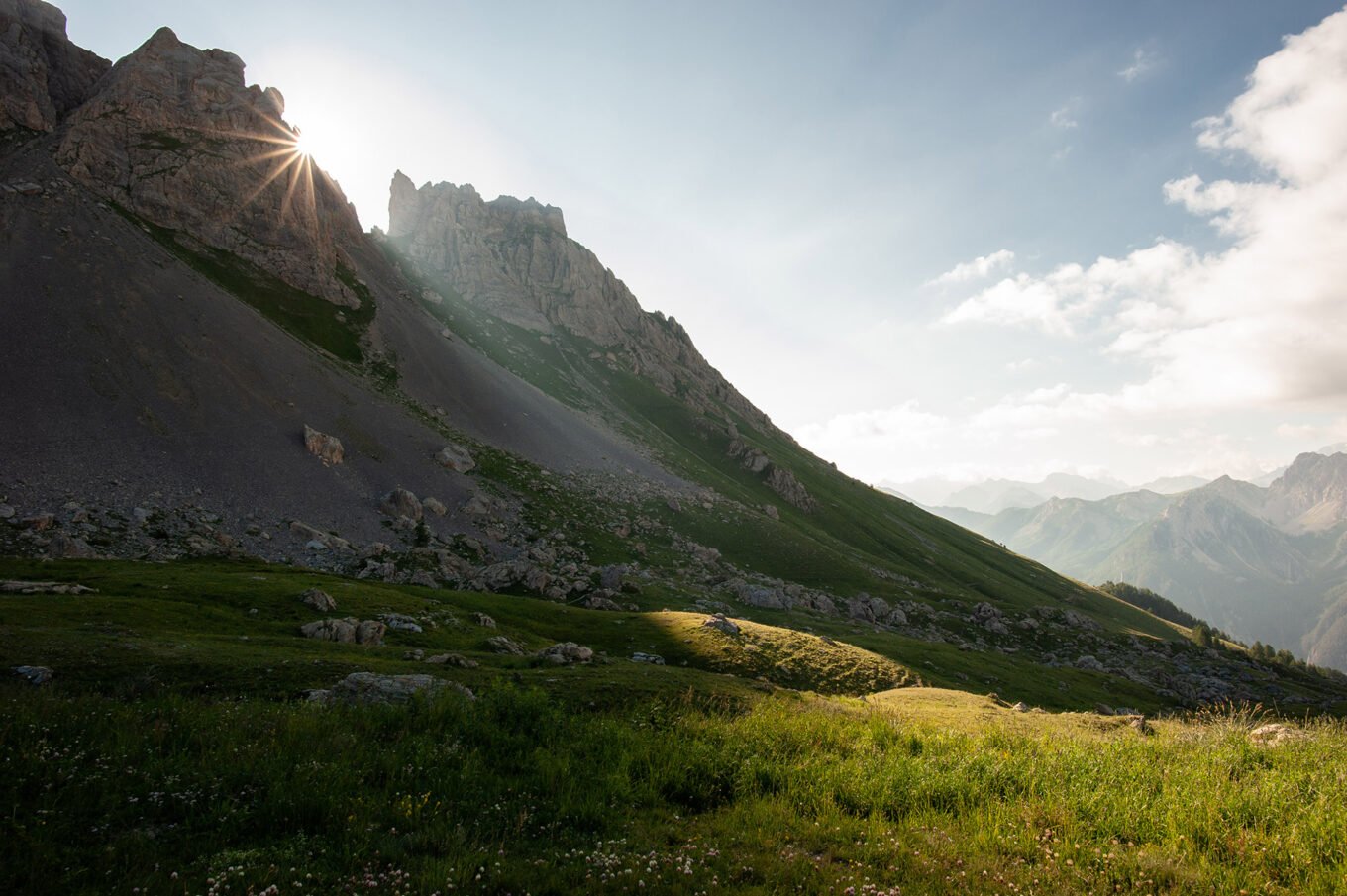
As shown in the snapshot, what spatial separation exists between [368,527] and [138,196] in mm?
77145

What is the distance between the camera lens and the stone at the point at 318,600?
37.2 meters

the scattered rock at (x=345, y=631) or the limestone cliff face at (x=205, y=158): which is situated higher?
the limestone cliff face at (x=205, y=158)

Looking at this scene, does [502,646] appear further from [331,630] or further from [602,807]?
[602,807]

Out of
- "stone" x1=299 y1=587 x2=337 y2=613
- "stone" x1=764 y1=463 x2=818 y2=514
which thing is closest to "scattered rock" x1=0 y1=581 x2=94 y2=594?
"stone" x1=299 y1=587 x2=337 y2=613

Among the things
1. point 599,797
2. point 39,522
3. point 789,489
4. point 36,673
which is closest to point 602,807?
point 599,797

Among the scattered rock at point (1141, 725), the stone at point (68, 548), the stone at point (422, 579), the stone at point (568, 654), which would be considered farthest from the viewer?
the stone at point (422, 579)

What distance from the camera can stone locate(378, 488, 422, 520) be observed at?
67000 mm

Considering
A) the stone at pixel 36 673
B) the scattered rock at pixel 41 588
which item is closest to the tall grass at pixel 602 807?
the stone at pixel 36 673

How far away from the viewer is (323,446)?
6950 centimetres

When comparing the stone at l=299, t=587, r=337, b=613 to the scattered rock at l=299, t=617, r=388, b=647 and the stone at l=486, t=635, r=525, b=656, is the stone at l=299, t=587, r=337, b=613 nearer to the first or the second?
the scattered rock at l=299, t=617, r=388, b=647

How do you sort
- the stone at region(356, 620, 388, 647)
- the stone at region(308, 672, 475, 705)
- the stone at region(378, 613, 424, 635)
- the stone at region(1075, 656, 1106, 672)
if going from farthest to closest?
1. the stone at region(1075, 656, 1106, 672)
2. the stone at region(378, 613, 424, 635)
3. the stone at region(356, 620, 388, 647)
4. the stone at region(308, 672, 475, 705)

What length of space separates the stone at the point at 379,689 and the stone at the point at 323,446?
2349 inches

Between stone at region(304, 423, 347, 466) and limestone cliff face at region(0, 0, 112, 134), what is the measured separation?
73.6 m

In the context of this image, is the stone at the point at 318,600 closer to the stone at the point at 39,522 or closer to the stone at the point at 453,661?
the stone at the point at 453,661
